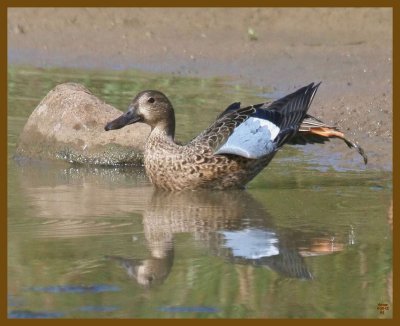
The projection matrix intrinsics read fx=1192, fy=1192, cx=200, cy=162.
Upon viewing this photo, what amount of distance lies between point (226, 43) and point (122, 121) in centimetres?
688

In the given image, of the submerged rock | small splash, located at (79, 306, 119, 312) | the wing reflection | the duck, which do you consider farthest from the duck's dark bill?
small splash, located at (79, 306, 119, 312)

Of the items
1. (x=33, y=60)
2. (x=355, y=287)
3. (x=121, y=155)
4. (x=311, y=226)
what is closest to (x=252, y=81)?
(x=33, y=60)

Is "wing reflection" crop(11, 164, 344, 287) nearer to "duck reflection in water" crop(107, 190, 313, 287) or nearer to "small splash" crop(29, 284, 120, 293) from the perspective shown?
"duck reflection in water" crop(107, 190, 313, 287)

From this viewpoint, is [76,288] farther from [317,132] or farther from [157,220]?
[317,132]

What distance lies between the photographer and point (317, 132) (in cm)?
983

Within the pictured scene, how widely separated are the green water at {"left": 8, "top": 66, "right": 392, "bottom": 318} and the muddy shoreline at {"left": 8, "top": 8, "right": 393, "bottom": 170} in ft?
12.3

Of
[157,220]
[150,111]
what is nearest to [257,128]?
[150,111]

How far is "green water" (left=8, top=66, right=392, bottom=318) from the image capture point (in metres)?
6.11

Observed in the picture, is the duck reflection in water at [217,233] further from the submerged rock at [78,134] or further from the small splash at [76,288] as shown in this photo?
the submerged rock at [78,134]

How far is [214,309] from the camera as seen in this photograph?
19.7 ft

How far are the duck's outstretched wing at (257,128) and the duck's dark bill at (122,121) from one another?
598mm

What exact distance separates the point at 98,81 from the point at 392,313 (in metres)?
8.90

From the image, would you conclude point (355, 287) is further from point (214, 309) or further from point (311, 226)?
point (311, 226)

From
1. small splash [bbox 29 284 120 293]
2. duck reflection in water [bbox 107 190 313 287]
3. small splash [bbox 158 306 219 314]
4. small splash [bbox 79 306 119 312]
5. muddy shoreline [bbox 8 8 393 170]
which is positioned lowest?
small splash [bbox 158 306 219 314]
